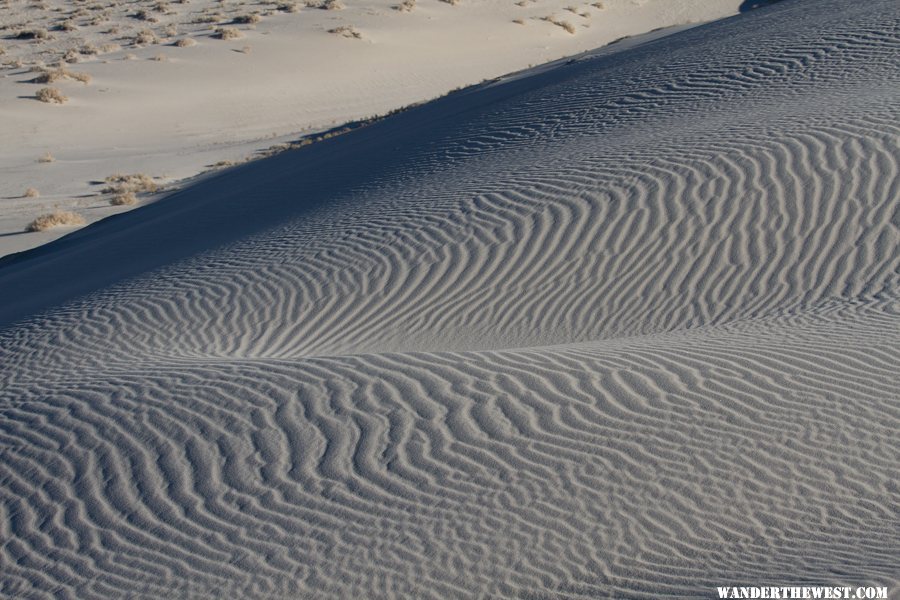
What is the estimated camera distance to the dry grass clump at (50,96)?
3003 cm

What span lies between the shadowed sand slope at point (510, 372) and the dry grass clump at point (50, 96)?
17.2 m

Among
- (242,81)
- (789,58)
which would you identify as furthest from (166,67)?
(789,58)

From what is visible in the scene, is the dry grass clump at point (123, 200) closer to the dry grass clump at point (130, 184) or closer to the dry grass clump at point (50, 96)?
the dry grass clump at point (130, 184)

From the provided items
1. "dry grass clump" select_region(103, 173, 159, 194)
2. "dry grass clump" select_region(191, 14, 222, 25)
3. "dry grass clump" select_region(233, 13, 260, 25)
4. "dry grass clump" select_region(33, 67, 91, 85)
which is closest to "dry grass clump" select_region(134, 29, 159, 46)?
"dry grass clump" select_region(191, 14, 222, 25)

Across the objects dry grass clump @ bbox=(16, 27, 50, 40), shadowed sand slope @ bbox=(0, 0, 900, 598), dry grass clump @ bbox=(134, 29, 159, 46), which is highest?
dry grass clump @ bbox=(16, 27, 50, 40)

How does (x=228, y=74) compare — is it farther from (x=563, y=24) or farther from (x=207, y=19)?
(x=563, y=24)

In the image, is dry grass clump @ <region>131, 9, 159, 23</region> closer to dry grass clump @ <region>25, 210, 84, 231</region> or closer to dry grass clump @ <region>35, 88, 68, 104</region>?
dry grass clump @ <region>35, 88, 68, 104</region>

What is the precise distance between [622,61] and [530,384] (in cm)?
1393

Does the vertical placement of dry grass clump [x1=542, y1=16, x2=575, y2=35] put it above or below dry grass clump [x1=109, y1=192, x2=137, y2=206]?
above

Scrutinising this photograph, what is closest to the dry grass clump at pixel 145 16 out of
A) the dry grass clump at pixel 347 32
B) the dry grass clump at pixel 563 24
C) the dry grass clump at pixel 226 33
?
the dry grass clump at pixel 226 33

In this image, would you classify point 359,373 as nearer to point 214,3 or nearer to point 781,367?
point 781,367

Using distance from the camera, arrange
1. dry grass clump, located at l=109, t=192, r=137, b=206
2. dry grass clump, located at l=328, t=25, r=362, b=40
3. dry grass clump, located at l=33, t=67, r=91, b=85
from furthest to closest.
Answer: dry grass clump, located at l=328, t=25, r=362, b=40 → dry grass clump, located at l=33, t=67, r=91, b=85 → dry grass clump, located at l=109, t=192, r=137, b=206

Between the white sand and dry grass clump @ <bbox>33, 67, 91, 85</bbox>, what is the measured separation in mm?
248

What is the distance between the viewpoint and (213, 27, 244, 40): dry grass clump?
3666 centimetres
